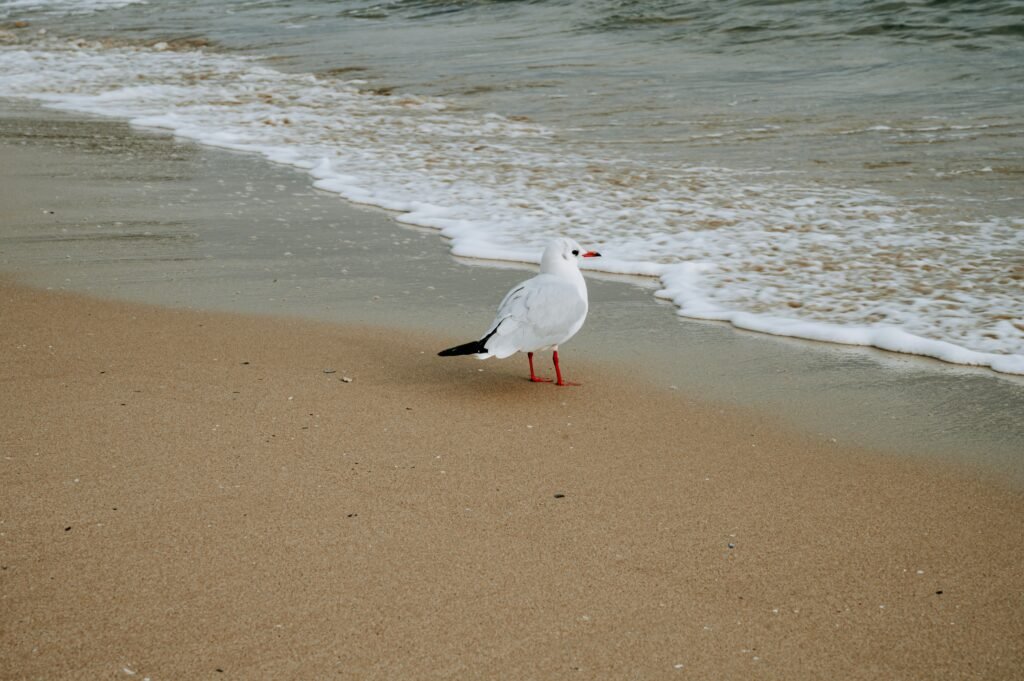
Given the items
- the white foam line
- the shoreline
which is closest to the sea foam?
the white foam line

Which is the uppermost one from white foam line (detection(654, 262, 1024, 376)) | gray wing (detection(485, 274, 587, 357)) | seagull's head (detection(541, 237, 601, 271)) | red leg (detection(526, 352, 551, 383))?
seagull's head (detection(541, 237, 601, 271))

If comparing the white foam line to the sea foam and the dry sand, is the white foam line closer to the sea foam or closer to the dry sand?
the sea foam

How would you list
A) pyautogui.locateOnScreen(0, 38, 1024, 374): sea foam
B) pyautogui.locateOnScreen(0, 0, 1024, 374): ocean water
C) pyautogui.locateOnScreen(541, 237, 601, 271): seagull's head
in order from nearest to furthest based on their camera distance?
pyautogui.locateOnScreen(541, 237, 601, 271): seagull's head < pyautogui.locateOnScreen(0, 38, 1024, 374): sea foam < pyautogui.locateOnScreen(0, 0, 1024, 374): ocean water

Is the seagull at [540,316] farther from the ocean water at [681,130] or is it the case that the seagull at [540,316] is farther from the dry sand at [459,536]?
the ocean water at [681,130]

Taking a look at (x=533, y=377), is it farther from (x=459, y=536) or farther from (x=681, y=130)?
(x=681, y=130)

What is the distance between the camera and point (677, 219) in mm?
6996

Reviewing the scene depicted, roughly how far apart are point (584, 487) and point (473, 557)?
22.8 inches

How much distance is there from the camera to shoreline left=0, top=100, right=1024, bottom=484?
4.14 m

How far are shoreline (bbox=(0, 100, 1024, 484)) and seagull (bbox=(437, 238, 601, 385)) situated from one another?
385 millimetres

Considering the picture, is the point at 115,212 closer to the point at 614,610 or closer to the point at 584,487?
the point at 584,487

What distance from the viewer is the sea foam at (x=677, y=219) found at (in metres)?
5.21

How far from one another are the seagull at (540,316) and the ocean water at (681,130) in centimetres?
103

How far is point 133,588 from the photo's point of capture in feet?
9.11

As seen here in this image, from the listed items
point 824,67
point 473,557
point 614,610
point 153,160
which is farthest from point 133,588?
point 824,67
